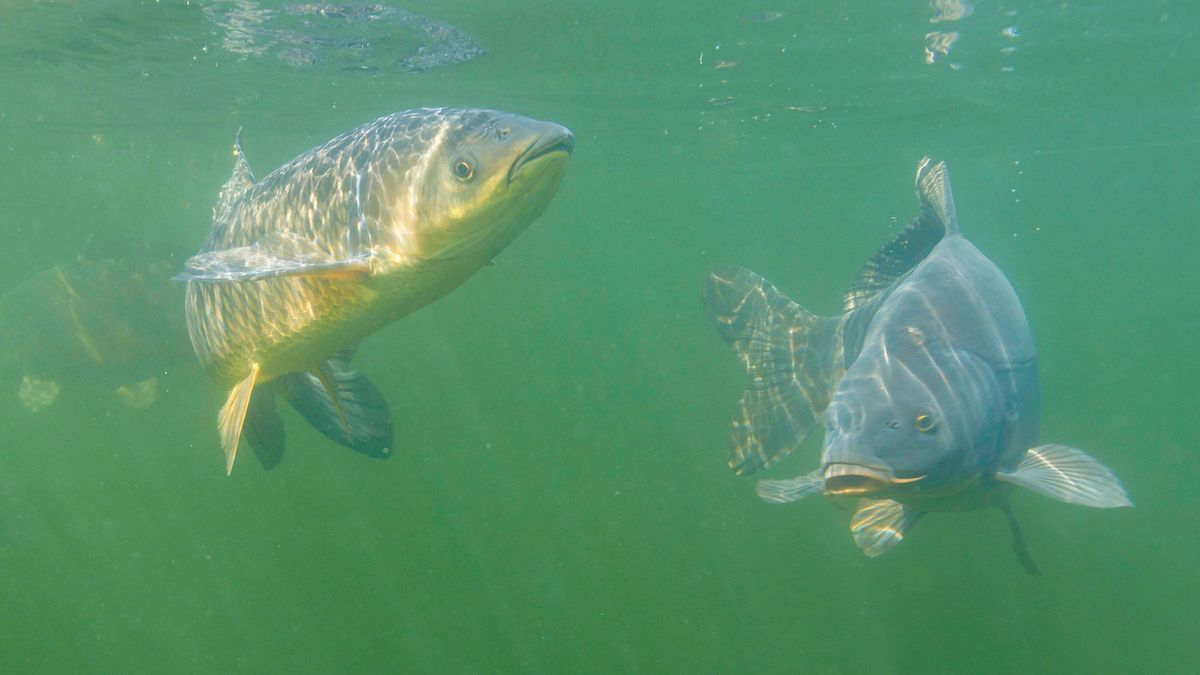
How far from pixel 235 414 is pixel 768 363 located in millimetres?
5358

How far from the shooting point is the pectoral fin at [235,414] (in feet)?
16.0

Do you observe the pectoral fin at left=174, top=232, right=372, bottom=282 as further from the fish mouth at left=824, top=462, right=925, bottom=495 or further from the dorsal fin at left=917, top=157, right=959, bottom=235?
the dorsal fin at left=917, top=157, right=959, bottom=235

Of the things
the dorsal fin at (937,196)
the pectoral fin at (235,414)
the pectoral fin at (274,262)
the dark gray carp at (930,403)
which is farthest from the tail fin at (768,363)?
the pectoral fin at (274,262)

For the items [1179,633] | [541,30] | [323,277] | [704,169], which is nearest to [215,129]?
[541,30]

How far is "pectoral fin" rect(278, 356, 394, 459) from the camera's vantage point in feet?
19.8

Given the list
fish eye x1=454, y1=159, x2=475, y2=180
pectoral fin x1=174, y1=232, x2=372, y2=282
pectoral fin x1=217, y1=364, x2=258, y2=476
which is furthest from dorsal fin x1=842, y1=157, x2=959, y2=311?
pectoral fin x1=217, y1=364, x2=258, y2=476

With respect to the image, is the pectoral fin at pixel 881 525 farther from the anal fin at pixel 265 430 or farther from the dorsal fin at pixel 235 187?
the dorsal fin at pixel 235 187

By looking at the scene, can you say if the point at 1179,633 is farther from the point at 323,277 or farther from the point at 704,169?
the point at 704,169

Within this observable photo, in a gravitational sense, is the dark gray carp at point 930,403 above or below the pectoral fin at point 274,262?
below

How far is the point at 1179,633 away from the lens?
1389cm

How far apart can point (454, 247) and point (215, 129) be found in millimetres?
23886

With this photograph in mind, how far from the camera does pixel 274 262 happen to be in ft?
12.6

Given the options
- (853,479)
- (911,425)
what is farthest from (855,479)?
(911,425)

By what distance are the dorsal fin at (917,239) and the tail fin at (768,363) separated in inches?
30.6
